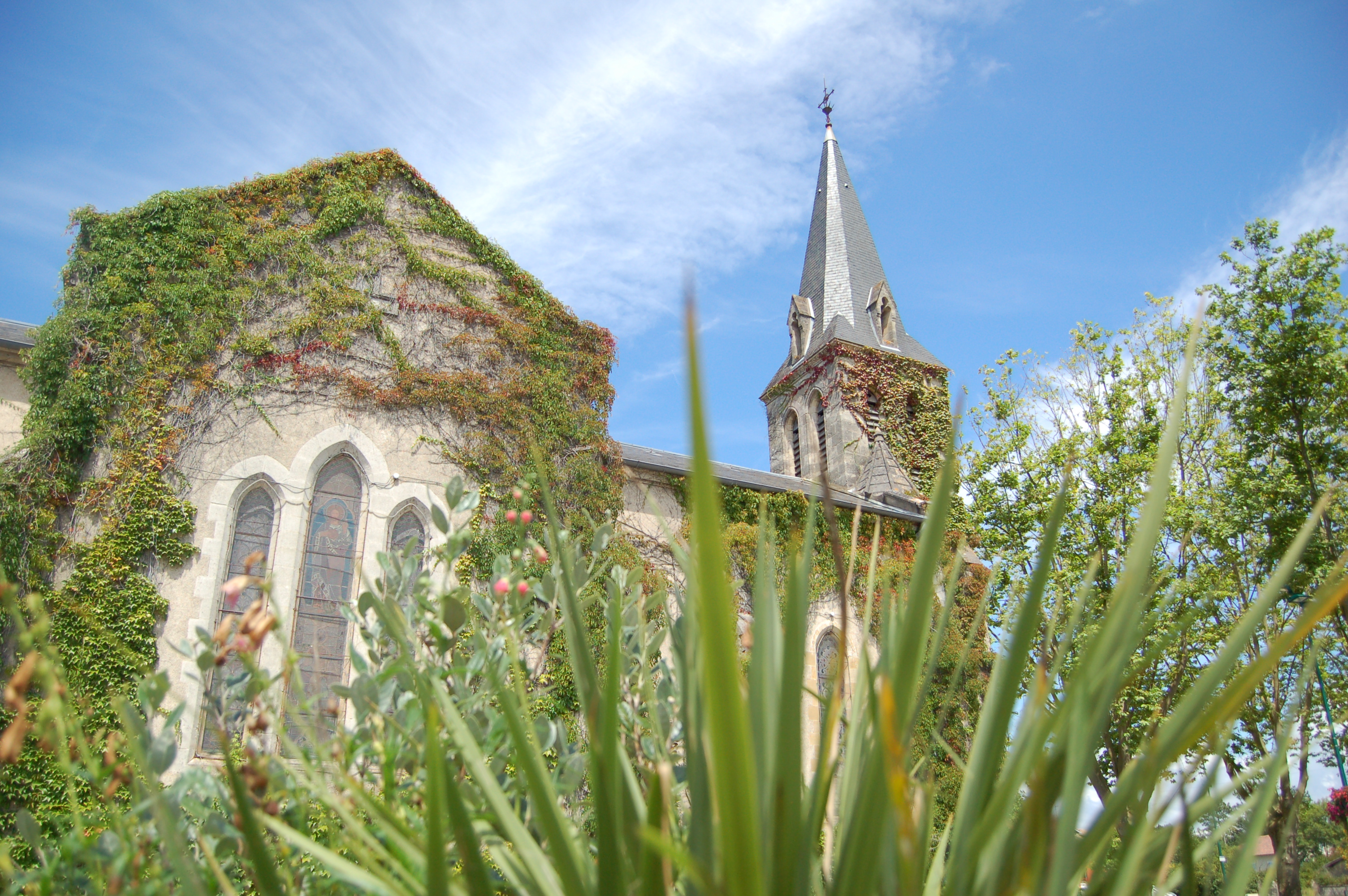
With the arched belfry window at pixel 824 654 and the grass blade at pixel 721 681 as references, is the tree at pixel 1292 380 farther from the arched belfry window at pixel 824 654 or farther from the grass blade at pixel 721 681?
the grass blade at pixel 721 681

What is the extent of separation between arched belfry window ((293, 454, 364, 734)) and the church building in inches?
0.8

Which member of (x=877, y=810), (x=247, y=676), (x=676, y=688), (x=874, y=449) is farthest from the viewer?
(x=874, y=449)

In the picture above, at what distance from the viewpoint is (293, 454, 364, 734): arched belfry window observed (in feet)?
27.4

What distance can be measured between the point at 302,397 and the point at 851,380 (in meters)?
14.6

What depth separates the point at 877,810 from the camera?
0.99 meters

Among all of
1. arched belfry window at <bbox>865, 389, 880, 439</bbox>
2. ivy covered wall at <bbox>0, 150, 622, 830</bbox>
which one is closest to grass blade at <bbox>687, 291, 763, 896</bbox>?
ivy covered wall at <bbox>0, 150, 622, 830</bbox>

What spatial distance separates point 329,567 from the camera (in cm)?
874

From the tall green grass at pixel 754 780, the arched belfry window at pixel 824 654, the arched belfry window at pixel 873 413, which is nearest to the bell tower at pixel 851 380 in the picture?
the arched belfry window at pixel 873 413

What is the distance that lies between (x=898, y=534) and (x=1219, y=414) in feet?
19.2

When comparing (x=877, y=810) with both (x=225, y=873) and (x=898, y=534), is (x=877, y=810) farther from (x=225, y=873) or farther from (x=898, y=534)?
(x=898, y=534)

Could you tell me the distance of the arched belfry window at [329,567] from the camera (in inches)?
329

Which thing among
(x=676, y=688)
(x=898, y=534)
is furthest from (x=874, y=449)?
(x=676, y=688)

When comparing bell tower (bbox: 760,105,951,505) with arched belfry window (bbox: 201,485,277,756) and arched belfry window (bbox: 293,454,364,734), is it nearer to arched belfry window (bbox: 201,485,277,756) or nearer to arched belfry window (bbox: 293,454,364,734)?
arched belfry window (bbox: 293,454,364,734)

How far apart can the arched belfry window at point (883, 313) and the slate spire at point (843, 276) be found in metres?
0.02
